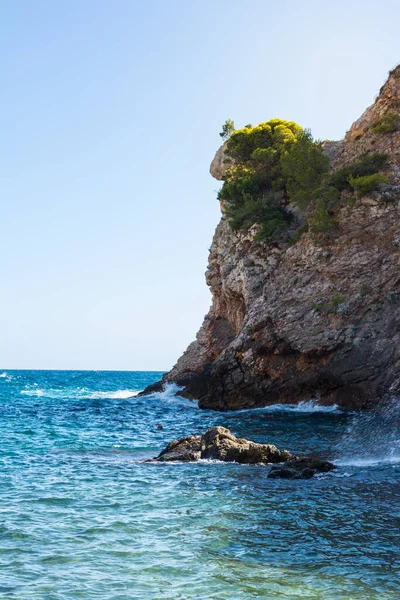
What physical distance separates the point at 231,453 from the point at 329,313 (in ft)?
65.1

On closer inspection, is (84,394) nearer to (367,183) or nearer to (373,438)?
(367,183)

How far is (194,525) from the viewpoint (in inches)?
555

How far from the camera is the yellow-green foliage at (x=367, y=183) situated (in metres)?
42.8

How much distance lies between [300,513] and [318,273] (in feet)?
98.2

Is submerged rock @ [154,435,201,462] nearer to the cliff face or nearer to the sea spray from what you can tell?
the sea spray

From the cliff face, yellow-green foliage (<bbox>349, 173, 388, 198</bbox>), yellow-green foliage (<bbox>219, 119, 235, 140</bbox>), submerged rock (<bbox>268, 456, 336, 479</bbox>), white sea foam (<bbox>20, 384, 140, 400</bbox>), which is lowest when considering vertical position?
white sea foam (<bbox>20, 384, 140, 400</bbox>)

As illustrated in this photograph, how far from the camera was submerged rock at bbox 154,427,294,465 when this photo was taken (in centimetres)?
2252

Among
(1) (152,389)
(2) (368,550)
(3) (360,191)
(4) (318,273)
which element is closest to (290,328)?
(4) (318,273)

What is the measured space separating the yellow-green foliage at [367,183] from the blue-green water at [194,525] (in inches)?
839

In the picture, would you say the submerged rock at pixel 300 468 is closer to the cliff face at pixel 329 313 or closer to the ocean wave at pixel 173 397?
the cliff face at pixel 329 313

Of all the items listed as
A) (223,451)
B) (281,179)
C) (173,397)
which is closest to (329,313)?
(281,179)

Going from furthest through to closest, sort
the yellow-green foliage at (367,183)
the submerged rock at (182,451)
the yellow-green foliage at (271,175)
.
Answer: the yellow-green foliage at (271,175) → the yellow-green foliage at (367,183) → the submerged rock at (182,451)

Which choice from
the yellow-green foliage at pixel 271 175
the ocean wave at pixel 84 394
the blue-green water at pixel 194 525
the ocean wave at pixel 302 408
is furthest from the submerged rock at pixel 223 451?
the ocean wave at pixel 84 394

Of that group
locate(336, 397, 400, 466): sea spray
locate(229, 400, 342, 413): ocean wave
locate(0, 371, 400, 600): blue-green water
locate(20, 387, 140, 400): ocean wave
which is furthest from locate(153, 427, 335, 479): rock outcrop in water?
locate(20, 387, 140, 400): ocean wave
